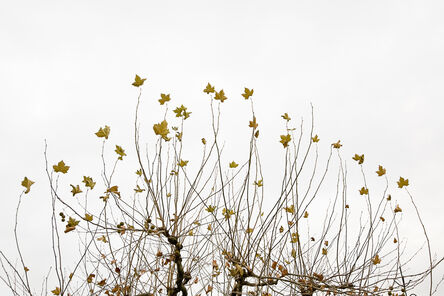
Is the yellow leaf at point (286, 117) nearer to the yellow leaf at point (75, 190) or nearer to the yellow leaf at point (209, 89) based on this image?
the yellow leaf at point (209, 89)

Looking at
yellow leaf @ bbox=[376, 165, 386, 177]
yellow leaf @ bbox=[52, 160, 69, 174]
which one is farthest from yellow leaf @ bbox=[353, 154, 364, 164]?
yellow leaf @ bbox=[52, 160, 69, 174]

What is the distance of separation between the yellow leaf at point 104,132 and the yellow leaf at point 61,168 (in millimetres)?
306

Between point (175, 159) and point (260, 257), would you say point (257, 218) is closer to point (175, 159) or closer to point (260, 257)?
point (260, 257)

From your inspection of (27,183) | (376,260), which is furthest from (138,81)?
(376,260)

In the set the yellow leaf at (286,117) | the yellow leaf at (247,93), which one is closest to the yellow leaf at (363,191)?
the yellow leaf at (286,117)

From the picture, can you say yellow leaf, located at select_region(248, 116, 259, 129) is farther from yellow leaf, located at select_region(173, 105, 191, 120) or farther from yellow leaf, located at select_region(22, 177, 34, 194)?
yellow leaf, located at select_region(22, 177, 34, 194)

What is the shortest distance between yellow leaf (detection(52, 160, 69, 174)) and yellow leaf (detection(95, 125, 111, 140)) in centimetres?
31

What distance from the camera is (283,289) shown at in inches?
124

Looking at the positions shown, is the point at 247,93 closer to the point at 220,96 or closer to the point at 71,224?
the point at 220,96

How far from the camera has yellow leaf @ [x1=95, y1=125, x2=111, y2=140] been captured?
2.85 metres

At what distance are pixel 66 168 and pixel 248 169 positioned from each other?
4.05ft

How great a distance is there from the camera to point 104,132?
2.86 metres

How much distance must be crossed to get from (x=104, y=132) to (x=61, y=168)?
1.24 ft

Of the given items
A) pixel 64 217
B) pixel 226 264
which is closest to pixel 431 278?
pixel 226 264
